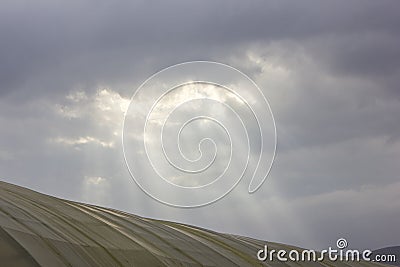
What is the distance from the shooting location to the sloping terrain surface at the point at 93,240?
13812 mm

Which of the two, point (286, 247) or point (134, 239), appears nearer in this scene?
point (134, 239)

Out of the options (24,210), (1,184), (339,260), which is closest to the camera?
(24,210)

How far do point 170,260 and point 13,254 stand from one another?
6187mm

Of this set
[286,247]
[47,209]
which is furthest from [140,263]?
[286,247]

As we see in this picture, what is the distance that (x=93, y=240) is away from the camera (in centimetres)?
1659

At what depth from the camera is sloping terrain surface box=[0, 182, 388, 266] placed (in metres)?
13.8

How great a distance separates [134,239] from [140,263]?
1.77 metres

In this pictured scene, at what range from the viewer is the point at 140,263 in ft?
55.3

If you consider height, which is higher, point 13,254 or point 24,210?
point 24,210

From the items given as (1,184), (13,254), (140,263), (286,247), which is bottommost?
(13,254)

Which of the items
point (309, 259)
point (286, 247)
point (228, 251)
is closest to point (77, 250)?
point (228, 251)

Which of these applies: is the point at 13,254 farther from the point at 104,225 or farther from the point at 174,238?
the point at 174,238

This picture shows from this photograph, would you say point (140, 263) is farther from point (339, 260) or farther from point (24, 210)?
point (339, 260)

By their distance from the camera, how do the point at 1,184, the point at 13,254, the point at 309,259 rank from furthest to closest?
1. the point at 309,259
2. the point at 1,184
3. the point at 13,254
